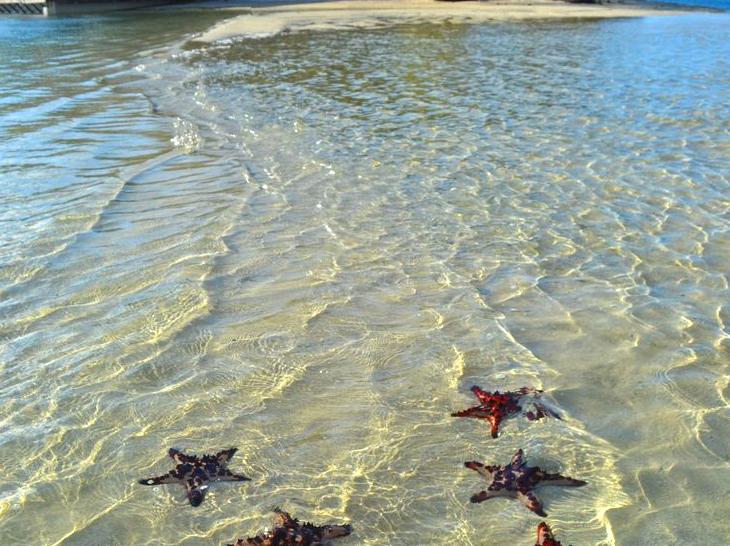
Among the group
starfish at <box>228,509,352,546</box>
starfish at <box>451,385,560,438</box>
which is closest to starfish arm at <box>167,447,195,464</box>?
starfish at <box>228,509,352,546</box>

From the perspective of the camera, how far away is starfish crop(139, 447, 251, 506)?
13.2 feet

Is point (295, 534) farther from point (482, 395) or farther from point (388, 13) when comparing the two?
point (388, 13)

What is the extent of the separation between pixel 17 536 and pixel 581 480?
131 inches

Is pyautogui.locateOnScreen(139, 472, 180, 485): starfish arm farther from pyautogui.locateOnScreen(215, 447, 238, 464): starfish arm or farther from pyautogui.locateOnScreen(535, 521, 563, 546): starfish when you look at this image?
pyautogui.locateOnScreen(535, 521, 563, 546): starfish

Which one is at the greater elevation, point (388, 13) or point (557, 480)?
point (388, 13)

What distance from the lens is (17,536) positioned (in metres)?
3.77

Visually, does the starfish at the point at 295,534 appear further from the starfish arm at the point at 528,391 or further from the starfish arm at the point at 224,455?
the starfish arm at the point at 528,391

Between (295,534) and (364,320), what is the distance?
2860 mm

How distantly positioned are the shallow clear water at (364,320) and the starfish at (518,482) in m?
0.11

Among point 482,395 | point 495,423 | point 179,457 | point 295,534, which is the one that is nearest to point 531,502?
point 495,423

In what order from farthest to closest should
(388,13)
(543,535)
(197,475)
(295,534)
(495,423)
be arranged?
(388,13)
(495,423)
(197,475)
(543,535)
(295,534)

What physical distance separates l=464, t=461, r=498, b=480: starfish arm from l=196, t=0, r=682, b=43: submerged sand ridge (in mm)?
30171

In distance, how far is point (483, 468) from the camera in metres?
4.14

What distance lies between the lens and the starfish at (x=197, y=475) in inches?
159
